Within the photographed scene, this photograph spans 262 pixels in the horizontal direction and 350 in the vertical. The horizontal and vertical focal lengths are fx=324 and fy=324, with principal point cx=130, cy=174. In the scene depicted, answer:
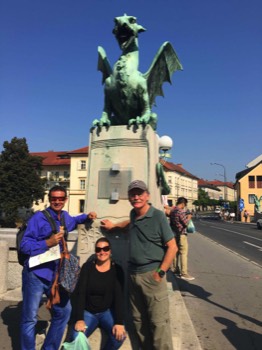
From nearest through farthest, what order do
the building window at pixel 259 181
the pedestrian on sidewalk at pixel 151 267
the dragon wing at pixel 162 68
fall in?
the pedestrian on sidewalk at pixel 151 267, the dragon wing at pixel 162 68, the building window at pixel 259 181

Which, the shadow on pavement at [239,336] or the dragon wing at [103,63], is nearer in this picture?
the shadow on pavement at [239,336]

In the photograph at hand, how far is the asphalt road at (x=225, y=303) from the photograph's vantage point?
13.5ft

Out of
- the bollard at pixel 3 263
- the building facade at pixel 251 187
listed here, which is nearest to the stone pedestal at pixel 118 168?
the bollard at pixel 3 263

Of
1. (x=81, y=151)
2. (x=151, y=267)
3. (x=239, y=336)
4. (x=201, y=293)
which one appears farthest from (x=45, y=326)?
(x=81, y=151)

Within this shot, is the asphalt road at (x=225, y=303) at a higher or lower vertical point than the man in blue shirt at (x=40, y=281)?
lower

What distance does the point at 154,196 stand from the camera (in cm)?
455

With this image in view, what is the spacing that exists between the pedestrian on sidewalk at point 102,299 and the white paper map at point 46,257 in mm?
295

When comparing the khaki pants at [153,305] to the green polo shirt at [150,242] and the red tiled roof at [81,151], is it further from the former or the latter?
the red tiled roof at [81,151]

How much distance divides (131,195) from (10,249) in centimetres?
366

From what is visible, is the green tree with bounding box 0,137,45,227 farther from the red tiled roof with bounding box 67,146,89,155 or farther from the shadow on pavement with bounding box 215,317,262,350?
the shadow on pavement with bounding box 215,317,262,350

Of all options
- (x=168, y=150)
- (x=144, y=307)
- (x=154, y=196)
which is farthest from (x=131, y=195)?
(x=168, y=150)

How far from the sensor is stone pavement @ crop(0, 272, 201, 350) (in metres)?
3.40

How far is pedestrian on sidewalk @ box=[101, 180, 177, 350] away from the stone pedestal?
1417mm

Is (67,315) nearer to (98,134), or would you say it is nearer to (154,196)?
(154,196)
